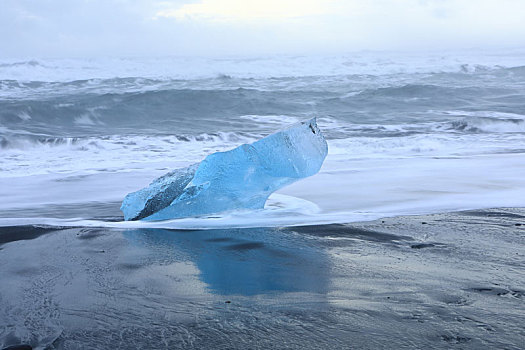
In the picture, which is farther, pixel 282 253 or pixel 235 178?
pixel 235 178

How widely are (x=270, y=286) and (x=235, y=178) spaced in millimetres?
1453

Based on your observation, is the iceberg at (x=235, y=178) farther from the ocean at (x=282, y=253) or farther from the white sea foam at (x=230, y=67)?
the white sea foam at (x=230, y=67)

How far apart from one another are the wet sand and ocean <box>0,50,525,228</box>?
0.45m

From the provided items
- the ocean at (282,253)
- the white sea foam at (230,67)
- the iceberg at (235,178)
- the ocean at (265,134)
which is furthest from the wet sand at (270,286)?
the white sea foam at (230,67)

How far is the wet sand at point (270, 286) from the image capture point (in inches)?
80.2

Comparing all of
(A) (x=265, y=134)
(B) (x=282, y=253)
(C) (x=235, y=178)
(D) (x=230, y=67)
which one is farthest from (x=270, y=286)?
(D) (x=230, y=67)

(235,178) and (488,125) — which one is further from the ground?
(488,125)

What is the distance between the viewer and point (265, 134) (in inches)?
412

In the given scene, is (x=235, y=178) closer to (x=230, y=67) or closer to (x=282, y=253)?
(x=282, y=253)

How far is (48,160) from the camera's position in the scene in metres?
7.61

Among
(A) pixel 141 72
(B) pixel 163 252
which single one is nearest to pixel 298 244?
(B) pixel 163 252

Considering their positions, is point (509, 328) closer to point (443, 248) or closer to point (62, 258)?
point (443, 248)

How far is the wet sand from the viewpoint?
204 centimetres

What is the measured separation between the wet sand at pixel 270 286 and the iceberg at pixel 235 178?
302mm
